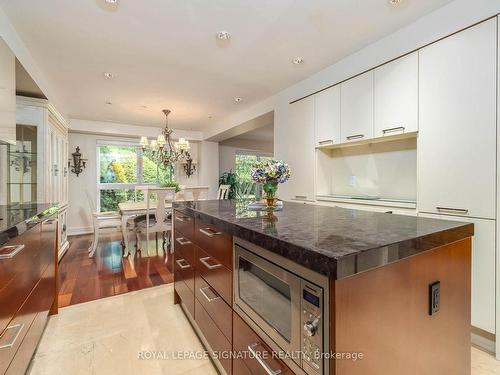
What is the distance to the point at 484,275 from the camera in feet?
5.69

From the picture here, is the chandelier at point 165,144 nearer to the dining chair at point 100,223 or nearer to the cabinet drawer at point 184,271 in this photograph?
the dining chair at point 100,223

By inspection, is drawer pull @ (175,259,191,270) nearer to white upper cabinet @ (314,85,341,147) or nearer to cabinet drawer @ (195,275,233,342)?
cabinet drawer @ (195,275,233,342)

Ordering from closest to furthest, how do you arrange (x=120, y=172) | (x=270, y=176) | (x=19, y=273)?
(x=19, y=273), (x=270, y=176), (x=120, y=172)

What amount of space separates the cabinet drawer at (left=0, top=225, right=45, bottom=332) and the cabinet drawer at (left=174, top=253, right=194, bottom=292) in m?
0.89

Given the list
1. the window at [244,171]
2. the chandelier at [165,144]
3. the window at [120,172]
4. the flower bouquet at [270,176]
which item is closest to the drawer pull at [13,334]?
the flower bouquet at [270,176]

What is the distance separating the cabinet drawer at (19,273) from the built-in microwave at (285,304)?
960 millimetres

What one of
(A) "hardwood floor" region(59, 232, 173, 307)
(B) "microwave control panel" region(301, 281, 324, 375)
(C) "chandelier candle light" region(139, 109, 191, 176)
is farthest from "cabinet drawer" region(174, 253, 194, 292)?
(C) "chandelier candle light" region(139, 109, 191, 176)

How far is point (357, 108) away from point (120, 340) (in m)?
2.92

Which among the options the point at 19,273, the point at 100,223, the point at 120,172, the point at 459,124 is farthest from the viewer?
the point at 120,172

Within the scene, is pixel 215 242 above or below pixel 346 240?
below

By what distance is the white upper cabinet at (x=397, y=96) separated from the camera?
2.12 m

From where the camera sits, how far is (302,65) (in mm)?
2889

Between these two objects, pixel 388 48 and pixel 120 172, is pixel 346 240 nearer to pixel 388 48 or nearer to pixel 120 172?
pixel 388 48

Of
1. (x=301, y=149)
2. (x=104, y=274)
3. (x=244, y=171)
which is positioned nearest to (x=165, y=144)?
(x=104, y=274)
